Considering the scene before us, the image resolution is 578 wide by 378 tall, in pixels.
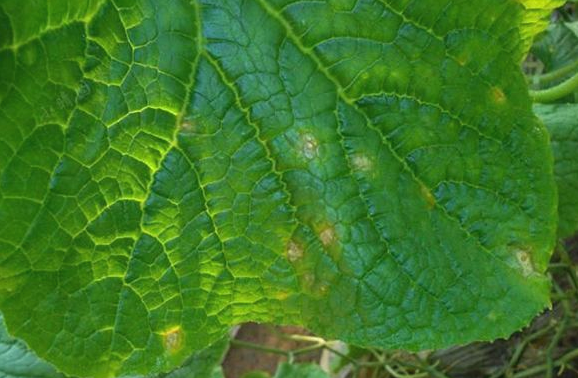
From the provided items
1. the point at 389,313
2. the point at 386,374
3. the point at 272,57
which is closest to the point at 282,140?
the point at 272,57

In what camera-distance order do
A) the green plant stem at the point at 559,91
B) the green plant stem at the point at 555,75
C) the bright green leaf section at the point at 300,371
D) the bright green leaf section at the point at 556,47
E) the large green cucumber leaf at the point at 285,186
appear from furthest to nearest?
the bright green leaf section at the point at 300,371 → the bright green leaf section at the point at 556,47 → the green plant stem at the point at 555,75 → the green plant stem at the point at 559,91 → the large green cucumber leaf at the point at 285,186

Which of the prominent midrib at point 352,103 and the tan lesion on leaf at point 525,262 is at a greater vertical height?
the prominent midrib at point 352,103

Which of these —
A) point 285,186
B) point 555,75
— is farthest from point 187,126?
point 555,75

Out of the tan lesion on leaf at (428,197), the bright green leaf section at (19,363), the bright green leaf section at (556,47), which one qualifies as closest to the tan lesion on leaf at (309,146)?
the tan lesion on leaf at (428,197)

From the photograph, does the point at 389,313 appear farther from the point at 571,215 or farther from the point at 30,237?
the point at 571,215

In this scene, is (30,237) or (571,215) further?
Result: (571,215)

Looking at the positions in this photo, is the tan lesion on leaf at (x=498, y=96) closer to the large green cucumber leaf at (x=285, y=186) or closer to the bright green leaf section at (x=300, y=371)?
→ the large green cucumber leaf at (x=285, y=186)

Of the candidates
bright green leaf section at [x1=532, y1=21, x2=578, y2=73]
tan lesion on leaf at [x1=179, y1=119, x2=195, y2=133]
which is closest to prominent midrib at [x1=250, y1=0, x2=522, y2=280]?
tan lesion on leaf at [x1=179, y1=119, x2=195, y2=133]

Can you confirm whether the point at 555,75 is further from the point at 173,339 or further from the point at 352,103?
the point at 173,339
